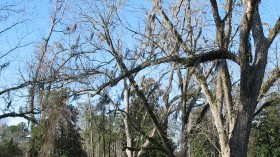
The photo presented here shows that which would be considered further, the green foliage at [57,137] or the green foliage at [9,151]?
the green foliage at [9,151]

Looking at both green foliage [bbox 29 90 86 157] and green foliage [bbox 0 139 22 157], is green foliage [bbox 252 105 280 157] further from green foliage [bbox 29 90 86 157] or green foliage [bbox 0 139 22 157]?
green foliage [bbox 0 139 22 157]

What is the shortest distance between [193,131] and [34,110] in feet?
34.5

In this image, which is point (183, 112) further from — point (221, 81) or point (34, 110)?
point (34, 110)

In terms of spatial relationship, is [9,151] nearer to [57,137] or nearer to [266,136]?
[57,137]

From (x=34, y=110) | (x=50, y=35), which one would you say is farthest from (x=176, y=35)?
(x=50, y=35)

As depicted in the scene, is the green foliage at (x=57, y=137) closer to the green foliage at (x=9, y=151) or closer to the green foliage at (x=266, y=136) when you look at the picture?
the green foliage at (x=9, y=151)

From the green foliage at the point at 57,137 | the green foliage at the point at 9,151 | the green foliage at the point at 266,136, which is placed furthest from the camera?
the green foliage at the point at 9,151

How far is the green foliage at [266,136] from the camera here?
24.1m

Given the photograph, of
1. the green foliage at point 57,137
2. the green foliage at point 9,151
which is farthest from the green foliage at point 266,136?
the green foliage at point 9,151

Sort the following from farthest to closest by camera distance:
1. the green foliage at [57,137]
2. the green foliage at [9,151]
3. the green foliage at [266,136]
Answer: the green foliage at [9,151]
the green foliage at [57,137]
the green foliage at [266,136]

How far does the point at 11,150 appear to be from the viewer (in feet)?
116

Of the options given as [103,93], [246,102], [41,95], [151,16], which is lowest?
[246,102]

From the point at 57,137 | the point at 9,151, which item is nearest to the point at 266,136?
the point at 57,137

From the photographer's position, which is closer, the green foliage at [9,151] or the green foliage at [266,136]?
the green foliage at [266,136]
